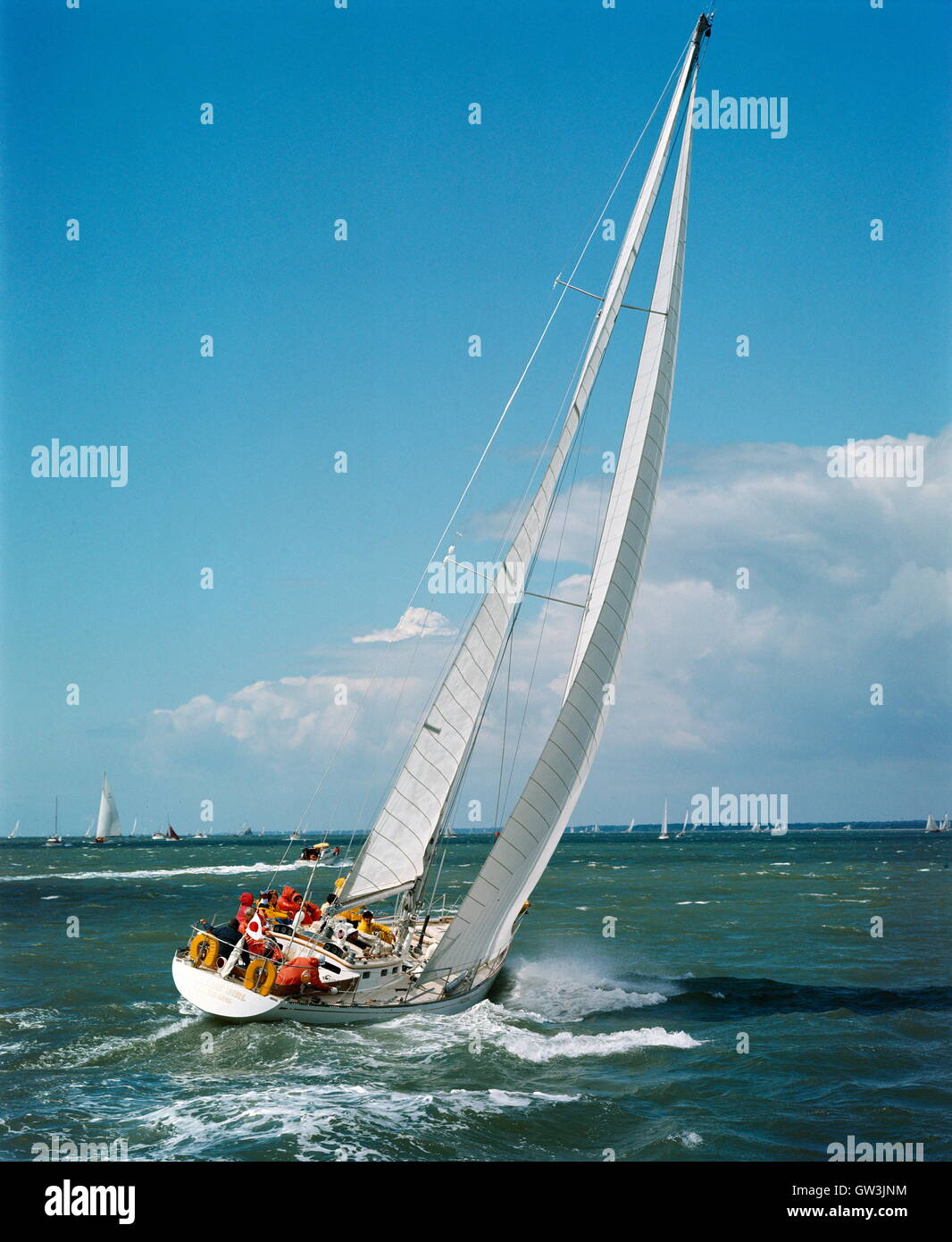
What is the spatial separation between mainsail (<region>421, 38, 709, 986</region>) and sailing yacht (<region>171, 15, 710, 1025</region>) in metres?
0.03

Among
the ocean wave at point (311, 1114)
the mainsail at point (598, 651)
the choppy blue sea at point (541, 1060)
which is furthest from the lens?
the mainsail at point (598, 651)

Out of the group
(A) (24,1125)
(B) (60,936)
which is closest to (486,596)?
(A) (24,1125)

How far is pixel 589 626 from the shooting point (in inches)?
795

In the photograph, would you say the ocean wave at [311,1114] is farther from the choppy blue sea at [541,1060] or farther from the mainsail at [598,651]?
the mainsail at [598,651]

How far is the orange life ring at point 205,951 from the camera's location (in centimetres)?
1941

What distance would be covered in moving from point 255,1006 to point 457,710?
6442mm

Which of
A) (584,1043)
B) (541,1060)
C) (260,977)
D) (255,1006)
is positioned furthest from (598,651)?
(255,1006)

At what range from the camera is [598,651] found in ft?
60.5

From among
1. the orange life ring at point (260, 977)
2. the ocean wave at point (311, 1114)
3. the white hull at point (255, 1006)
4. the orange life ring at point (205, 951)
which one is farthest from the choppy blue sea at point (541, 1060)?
the orange life ring at point (205, 951)

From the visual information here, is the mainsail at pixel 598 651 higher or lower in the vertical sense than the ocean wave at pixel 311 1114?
higher

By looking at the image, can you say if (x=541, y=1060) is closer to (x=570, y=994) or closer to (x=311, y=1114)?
(x=311, y=1114)

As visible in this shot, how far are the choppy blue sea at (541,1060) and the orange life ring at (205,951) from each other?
122 centimetres
